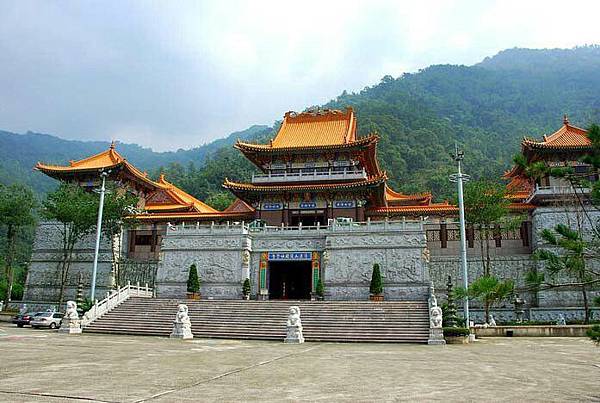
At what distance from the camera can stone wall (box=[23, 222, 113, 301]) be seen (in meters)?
34.7

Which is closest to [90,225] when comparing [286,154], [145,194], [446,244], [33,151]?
[145,194]

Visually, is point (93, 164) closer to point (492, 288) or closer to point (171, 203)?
point (171, 203)

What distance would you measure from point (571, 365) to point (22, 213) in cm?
3795

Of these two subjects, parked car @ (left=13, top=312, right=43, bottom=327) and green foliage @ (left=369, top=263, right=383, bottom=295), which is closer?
parked car @ (left=13, top=312, right=43, bottom=327)

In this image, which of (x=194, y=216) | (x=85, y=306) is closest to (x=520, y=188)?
(x=194, y=216)

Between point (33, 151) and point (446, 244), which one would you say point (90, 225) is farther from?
point (33, 151)

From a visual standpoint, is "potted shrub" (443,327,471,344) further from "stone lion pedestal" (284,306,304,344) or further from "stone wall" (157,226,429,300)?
"stone wall" (157,226,429,300)

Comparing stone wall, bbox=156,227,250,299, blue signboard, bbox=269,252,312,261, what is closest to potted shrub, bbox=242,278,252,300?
stone wall, bbox=156,227,250,299

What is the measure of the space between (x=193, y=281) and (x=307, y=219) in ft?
29.1

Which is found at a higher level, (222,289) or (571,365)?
(222,289)

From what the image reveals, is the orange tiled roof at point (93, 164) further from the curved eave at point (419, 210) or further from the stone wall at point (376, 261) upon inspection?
the curved eave at point (419, 210)

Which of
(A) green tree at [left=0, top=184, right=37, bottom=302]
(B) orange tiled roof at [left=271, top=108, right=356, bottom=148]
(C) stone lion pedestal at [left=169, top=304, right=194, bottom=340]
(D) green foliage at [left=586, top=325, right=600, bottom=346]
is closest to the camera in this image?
(D) green foliage at [left=586, top=325, right=600, bottom=346]

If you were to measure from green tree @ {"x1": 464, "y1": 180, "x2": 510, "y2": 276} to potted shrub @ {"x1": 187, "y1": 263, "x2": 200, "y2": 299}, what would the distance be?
16371 millimetres

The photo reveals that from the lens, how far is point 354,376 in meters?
10.1
